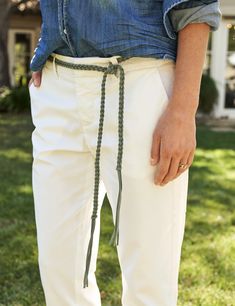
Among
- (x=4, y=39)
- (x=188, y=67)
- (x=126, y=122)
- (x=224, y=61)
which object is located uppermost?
(x=188, y=67)

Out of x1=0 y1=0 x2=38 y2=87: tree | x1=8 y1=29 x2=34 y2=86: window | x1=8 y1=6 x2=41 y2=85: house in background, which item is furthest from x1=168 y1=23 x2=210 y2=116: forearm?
x1=8 y1=29 x2=34 y2=86: window

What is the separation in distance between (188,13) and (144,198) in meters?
0.52

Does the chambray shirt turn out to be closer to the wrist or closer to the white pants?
the white pants

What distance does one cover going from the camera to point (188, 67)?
1.69m

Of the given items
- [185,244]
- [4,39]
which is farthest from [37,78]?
[4,39]

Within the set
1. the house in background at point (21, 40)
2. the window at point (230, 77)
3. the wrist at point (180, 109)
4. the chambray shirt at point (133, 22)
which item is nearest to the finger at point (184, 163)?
the wrist at point (180, 109)

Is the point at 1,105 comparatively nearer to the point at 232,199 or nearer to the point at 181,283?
the point at 232,199

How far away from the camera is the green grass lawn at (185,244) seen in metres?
3.29

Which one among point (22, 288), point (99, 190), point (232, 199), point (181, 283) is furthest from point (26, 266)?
point (232, 199)

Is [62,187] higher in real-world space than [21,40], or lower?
higher

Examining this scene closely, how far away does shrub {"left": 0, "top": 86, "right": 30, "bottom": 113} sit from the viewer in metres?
12.9

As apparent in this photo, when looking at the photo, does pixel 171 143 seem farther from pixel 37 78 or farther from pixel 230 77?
pixel 230 77

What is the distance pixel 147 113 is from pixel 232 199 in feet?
12.8

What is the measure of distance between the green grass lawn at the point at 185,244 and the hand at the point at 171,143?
1587 mm
